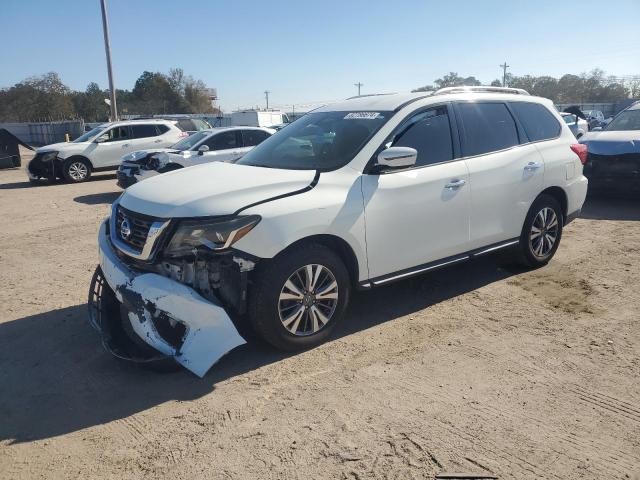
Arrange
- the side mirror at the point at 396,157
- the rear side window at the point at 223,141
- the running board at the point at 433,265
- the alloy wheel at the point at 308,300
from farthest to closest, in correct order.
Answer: the rear side window at the point at 223,141 < the running board at the point at 433,265 < the side mirror at the point at 396,157 < the alloy wheel at the point at 308,300

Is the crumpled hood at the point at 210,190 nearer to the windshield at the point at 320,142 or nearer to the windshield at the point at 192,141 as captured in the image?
the windshield at the point at 320,142

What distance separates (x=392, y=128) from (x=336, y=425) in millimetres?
2455

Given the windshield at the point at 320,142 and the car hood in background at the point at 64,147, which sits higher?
the car hood in background at the point at 64,147

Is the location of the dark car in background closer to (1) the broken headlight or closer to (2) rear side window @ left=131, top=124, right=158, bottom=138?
(1) the broken headlight

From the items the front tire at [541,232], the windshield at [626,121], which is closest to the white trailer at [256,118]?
the windshield at [626,121]

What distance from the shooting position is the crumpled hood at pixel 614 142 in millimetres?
8617

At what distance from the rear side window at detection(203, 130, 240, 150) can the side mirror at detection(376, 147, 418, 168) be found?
833 centimetres

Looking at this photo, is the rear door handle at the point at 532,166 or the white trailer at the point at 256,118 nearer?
the rear door handle at the point at 532,166

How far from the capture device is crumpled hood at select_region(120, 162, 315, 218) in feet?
11.4

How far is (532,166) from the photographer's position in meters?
5.21

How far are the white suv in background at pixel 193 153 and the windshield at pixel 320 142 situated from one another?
20.0ft

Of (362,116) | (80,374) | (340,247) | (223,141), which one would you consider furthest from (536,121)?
(223,141)

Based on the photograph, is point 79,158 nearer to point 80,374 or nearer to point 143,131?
point 143,131

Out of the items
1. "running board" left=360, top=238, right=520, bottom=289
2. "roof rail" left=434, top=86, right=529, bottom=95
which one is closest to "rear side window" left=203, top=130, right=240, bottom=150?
"roof rail" left=434, top=86, right=529, bottom=95
